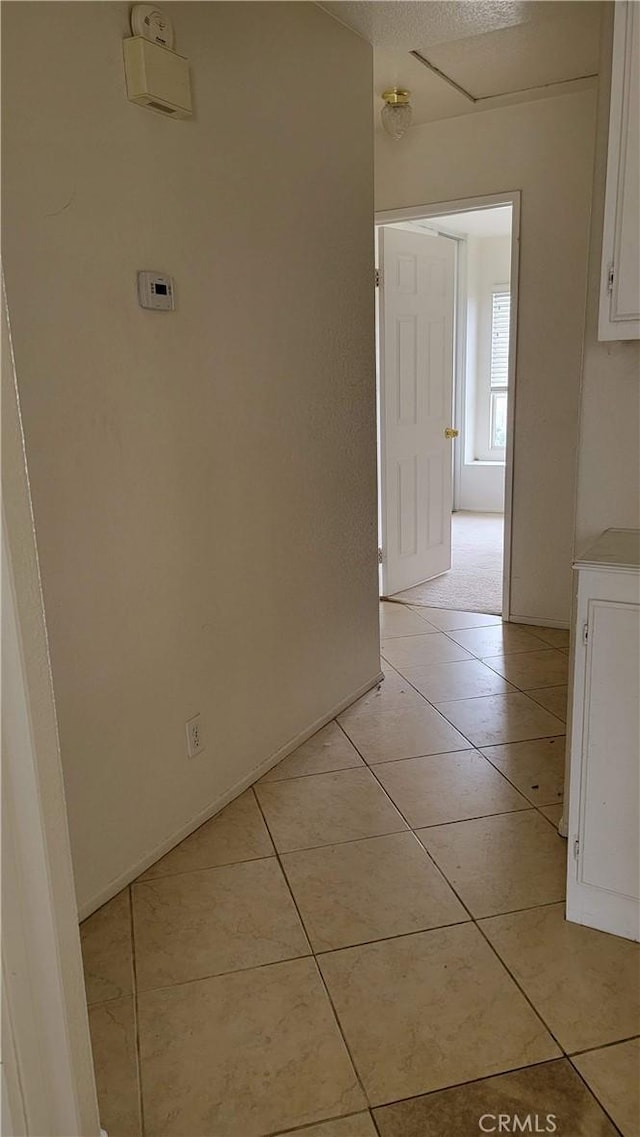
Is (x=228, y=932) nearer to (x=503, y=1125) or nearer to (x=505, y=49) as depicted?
(x=503, y=1125)

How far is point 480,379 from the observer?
7.56 meters

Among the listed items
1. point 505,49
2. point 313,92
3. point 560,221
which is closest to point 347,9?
point 313,92

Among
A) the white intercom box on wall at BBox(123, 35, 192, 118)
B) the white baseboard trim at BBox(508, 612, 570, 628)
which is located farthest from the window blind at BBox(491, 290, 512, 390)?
the white intercom box on wall at BBox(123, 35, 192, 118)

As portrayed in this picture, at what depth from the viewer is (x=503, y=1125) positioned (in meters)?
1.42

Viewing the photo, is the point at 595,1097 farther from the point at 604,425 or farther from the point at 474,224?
the point at 474,224

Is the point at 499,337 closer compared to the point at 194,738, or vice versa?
Answer: the point at 194,738

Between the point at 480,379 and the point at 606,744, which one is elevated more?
the point at 480,379

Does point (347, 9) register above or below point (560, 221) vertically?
above

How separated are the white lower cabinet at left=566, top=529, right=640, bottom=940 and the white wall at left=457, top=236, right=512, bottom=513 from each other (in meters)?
5.69

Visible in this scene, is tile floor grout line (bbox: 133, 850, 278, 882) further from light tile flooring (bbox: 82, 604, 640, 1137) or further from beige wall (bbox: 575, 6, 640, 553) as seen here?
beige wall (bbox: 575, 6, 640, 553)

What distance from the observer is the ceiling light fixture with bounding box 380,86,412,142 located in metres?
3.52

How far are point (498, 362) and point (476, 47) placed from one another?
448 centimetres

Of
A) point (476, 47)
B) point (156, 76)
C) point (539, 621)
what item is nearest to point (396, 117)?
point (476, 47)

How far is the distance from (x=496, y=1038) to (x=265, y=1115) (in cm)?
49
